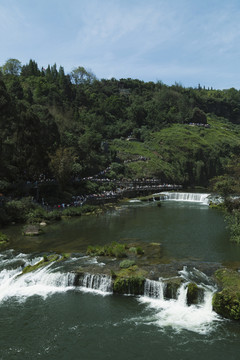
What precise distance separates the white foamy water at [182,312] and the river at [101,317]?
0.05m

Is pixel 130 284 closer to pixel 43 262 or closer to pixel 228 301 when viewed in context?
pixel 228 301

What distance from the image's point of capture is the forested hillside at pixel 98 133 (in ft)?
155

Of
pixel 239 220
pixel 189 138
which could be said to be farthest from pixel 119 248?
pixel 189 138

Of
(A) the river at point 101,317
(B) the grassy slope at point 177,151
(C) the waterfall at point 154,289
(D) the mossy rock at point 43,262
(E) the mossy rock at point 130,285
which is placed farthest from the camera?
(B) the grassy slope at point 177,151

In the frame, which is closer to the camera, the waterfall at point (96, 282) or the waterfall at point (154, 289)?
the waterfall at point (154, 289)

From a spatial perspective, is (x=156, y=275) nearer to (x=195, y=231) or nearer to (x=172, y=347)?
(x=172, y=347)

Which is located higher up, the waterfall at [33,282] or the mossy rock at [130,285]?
the mossy rock at [130,285]

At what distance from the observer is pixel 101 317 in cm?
1594

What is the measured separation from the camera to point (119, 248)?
2422 centimetres

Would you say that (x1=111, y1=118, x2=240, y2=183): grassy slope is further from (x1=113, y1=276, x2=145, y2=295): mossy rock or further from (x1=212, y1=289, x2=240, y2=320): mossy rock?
(x1=212, y1=289, x2=240, y2=320): mossy rock

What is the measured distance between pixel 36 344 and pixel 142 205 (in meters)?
40.8

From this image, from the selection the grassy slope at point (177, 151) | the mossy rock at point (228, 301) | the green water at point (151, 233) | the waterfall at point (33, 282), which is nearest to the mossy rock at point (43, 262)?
the waterfall at point (33, 282)

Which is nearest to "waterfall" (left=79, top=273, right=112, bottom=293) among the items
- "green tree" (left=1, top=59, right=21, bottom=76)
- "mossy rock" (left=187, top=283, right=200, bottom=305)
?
"mossy rock" (left=187, top=283, right=200, bottom=305)

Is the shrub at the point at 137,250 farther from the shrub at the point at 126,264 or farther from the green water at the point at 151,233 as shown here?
the shrub at the point at 126,264
